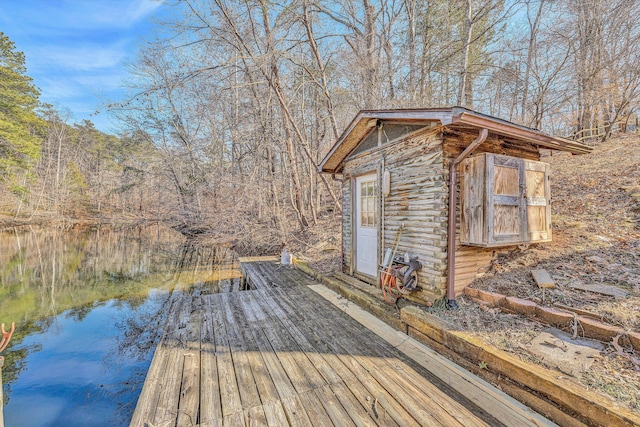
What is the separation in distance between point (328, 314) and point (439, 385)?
6.26 feet

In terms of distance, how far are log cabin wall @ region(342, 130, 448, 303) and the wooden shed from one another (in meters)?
0.01

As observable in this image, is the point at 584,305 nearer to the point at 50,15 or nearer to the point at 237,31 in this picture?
the point at 237,31

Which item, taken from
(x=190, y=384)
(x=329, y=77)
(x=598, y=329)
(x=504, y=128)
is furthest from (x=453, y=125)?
(x=329, y=77)

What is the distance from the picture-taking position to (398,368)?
2.57 m

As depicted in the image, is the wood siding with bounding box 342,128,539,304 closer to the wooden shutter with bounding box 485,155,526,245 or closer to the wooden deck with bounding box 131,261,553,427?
the wooden shutter with bounding box 485,155,526,245

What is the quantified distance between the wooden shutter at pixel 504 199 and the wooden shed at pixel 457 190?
1 cm

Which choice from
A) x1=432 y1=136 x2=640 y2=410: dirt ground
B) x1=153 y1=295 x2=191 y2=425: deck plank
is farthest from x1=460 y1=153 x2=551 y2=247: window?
x1=153 y1=295 x2=191 y2=425: deck plank

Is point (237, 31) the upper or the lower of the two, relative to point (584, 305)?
upper

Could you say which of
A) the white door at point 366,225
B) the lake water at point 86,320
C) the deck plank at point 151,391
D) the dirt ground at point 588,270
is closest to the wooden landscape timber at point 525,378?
the dirt ground at point 588,270

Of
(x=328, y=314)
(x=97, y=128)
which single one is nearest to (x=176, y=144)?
(x=328, y=314)

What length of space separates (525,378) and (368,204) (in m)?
Answer: 3.48

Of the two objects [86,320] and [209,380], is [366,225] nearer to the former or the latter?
[209,380]

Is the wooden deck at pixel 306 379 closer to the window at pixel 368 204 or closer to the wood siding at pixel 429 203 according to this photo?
the wood siding at pixel 429 203

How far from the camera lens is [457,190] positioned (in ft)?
11.5
